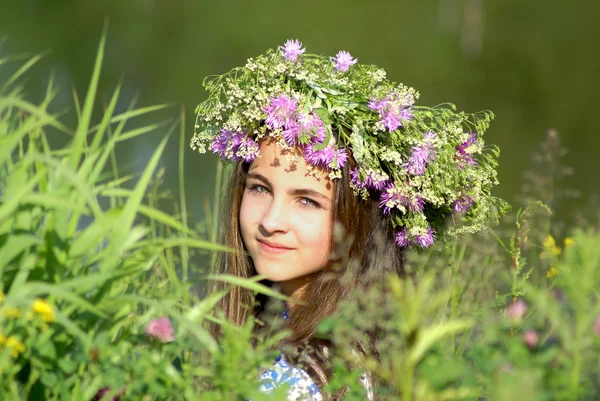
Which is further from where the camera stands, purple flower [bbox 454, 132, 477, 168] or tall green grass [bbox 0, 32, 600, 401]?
purple flower [bbox 454, 132, 477, 168]

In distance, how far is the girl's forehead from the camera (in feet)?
9.26

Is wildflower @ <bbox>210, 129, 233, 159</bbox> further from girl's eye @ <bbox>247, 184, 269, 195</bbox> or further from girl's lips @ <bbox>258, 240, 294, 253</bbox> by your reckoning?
girl's lips @ <bbox>258, 240, 294, 253</bbox>

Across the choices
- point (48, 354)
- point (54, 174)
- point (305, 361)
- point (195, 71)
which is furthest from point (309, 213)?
point (195, 71)

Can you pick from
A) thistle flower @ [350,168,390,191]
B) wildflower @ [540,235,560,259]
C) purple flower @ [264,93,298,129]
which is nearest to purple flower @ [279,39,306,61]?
purple flower @ [264,93,298,129]

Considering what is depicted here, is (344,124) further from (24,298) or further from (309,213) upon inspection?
(24,298)

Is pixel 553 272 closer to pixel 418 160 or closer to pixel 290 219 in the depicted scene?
pixel 418 160

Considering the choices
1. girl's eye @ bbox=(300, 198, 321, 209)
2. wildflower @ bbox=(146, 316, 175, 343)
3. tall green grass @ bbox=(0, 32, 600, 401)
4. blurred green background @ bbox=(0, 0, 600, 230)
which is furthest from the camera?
blurred green background @ bbox=(0, 0, 600, 230)

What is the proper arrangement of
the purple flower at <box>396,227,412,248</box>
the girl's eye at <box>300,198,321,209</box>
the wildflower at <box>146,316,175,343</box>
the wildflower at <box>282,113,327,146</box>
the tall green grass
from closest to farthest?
the tall green grass, the wildflower at <box>146,316,175,343</box>, the wildflower at <box>282,113,327,146</box>, the girl's eye at <box>300,198,321,209</box>, the purple flower at <box>396,227,412,248</box>

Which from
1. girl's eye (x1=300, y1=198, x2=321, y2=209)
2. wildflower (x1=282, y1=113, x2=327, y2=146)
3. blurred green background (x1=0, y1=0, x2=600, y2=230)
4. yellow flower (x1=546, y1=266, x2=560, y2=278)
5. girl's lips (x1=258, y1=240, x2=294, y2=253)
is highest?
blurred green background (x1=0, y1=0, x2=600, y2=230)

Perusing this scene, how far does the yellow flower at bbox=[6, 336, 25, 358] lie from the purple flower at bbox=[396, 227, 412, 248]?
64.6 inches

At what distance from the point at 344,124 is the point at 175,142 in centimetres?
589

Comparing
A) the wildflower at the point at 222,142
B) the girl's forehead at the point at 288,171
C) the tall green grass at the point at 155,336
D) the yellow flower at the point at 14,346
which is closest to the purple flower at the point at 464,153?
the girl's forehead at the point at 288,171

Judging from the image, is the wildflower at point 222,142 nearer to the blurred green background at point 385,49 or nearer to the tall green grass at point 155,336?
the tall green grass at point 155,336

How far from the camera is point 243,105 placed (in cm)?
290
